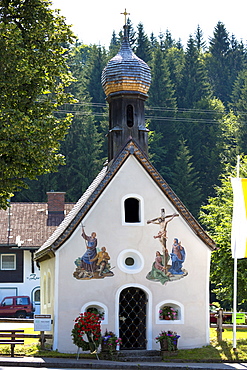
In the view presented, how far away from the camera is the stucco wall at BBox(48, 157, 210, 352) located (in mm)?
27547

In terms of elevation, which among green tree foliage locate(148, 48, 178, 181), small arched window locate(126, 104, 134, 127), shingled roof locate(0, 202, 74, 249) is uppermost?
green tree foliage locate(148, 48, 178, 181)

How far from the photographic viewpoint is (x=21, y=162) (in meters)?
24.6

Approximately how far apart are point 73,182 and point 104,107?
510 inches

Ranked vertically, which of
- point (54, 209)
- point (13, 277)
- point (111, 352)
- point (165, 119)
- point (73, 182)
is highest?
point (165, 119)

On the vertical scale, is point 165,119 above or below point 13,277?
above

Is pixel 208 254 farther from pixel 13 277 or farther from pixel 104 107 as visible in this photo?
pixel 104 107

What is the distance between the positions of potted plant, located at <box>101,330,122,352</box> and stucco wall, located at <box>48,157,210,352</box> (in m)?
0.76

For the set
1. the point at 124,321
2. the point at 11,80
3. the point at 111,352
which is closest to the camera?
the point at 11,80

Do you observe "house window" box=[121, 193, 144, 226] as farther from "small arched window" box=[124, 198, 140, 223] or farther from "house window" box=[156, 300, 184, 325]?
"house window" box=[156, 300, 184, 325]

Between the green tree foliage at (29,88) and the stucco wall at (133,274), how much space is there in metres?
3.49

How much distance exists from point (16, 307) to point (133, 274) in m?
22.4

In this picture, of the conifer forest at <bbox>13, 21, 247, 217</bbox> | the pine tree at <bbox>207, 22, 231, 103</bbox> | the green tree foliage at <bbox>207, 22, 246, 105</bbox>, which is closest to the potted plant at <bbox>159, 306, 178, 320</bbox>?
the conifer forest at <bbox>13, 21, 247, 217</bbox>

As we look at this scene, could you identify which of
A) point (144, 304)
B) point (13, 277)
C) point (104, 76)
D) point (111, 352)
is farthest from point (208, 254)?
point (13, 277)

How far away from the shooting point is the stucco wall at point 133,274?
1085 inches
